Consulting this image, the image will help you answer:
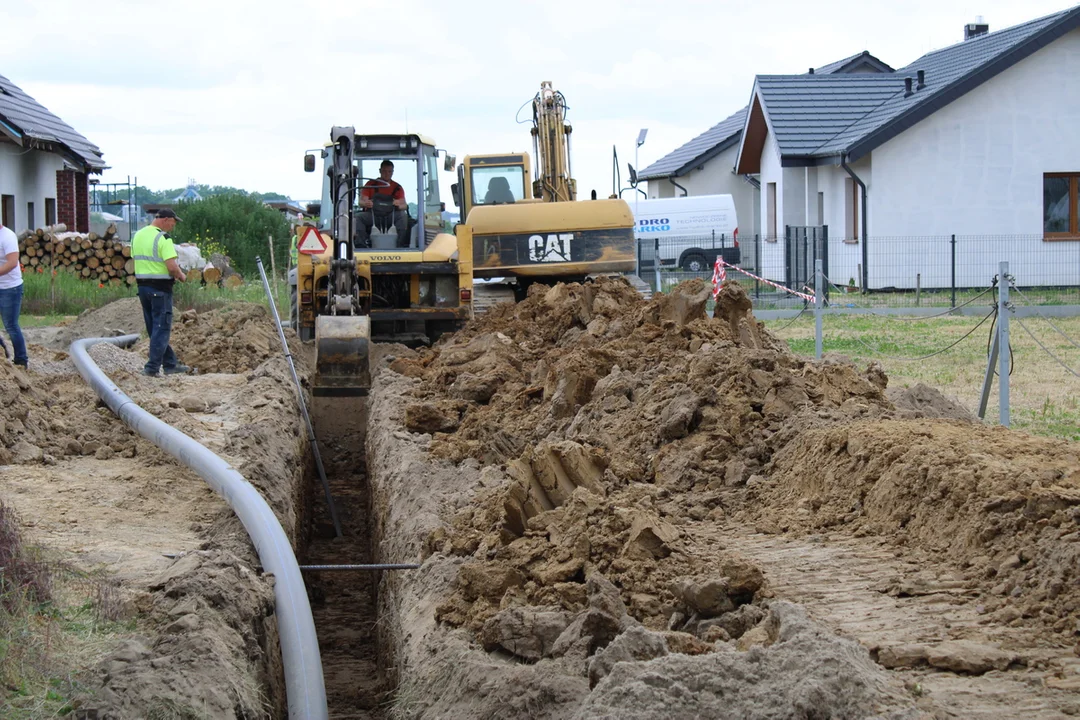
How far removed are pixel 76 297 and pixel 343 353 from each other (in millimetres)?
10693

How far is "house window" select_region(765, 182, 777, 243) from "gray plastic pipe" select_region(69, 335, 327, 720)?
23.0 meters

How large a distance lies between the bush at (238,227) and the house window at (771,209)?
13.2 meters

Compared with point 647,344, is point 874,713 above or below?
below

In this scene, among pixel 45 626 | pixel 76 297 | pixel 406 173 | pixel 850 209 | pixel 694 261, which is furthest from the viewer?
pixel 694 261

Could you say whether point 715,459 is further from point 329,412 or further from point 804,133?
point 804,133

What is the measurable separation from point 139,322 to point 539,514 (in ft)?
42.8

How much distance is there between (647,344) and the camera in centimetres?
898

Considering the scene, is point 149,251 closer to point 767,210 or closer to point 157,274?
point 157,274

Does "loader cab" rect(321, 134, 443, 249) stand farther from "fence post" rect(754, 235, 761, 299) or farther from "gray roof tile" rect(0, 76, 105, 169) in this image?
"gray roof tile" rect(0, 76, 105, 169)

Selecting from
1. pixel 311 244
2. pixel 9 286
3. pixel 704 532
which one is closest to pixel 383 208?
pixel 311 244

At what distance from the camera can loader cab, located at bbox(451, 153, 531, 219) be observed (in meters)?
18.0

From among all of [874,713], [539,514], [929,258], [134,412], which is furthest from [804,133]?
[874,713]

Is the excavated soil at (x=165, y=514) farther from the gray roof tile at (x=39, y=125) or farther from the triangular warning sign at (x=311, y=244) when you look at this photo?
the gray roof tile at (x=39, y=125)

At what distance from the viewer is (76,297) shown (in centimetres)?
2080
